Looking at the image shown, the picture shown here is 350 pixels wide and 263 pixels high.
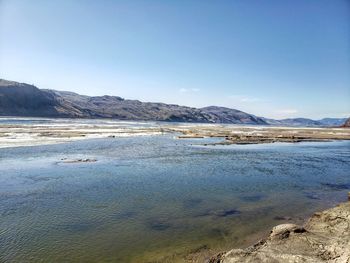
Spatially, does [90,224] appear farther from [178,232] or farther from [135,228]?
[178,232]

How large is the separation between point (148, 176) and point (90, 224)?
12695mm

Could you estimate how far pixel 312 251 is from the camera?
11633 millimetres

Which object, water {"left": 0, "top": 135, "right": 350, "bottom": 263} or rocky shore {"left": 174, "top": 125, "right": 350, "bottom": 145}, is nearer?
water {"left": 0, "top": 135, "right": 350, "bottom": 263}

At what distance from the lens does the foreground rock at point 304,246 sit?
426 inches

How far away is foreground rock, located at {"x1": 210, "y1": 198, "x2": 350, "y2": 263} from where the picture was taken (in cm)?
1081

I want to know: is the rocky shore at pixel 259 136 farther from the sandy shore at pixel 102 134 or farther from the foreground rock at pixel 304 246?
the foreground rock at pixel 304 246

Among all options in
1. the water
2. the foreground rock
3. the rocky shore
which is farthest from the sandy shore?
the foreground rock

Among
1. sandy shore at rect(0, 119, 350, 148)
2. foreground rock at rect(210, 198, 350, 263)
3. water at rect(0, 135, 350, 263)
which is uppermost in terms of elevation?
sandy shore at rect(0, 119, 350, 148)

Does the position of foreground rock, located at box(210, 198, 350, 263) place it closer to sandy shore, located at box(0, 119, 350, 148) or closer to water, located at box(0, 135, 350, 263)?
water, located at box(0, 135, 350, 263)

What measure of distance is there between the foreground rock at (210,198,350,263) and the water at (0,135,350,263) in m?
2.35

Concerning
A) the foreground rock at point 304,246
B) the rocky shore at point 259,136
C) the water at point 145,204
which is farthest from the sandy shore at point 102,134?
the foreground rock at point 304,246

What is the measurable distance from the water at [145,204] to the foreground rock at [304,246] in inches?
92.6

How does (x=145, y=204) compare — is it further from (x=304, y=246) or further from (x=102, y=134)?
(x=102, y=134)

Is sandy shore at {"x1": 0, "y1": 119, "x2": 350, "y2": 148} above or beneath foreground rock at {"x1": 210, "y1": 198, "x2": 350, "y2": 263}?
above
